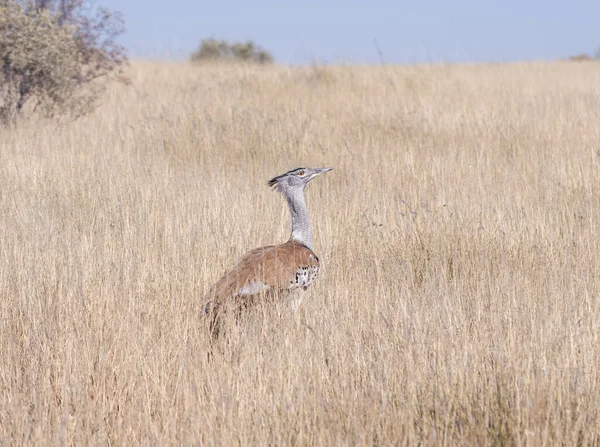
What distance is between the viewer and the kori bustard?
12.2ft

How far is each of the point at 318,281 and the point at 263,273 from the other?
2.45 feet

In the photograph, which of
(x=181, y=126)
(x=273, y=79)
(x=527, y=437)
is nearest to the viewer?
(x=527, y=437)

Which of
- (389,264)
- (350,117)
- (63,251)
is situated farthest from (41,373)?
(350,117)

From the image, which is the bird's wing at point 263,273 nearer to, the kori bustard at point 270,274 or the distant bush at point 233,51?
the kori bustard at point 270,274

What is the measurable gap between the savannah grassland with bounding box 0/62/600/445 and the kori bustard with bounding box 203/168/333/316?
11 centimetres

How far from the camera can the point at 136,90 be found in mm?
11672

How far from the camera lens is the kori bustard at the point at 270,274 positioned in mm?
3721

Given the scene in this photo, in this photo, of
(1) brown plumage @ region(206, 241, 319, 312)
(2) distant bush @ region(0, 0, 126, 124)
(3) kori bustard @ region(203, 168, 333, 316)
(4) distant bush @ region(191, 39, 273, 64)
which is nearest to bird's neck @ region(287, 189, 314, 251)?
(3) kori bustard @ region(203, 168, 333, 316)

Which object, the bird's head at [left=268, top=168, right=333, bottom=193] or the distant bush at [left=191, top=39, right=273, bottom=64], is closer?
the bird's head at [left=268, top=168, right=333, bottom=193]

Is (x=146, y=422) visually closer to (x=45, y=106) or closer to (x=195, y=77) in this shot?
(x=45, y=106)

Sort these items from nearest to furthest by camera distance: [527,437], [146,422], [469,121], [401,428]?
[527,437]
[401,428]
[146,422]
[469,121]

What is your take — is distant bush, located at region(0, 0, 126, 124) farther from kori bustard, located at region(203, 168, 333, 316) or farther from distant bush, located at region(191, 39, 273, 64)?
distant bush, located at region(191, 39, 273, 64)

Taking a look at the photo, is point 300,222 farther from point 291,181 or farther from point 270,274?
point 270,274

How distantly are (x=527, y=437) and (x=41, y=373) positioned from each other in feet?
5.93
